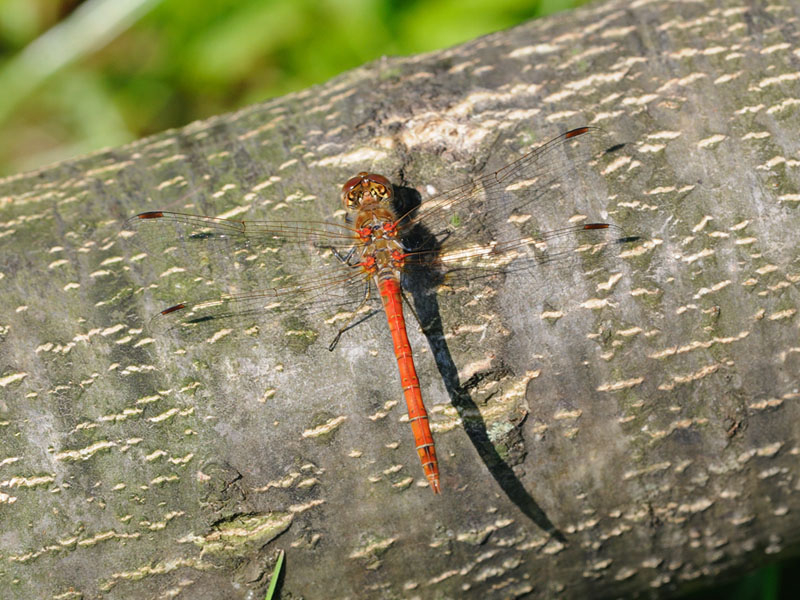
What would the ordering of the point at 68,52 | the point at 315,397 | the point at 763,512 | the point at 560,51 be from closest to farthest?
the point at 315,397
the point at 763,512
the point at 560,51
the point at 68,52

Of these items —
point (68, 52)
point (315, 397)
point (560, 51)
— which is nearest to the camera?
point (315, 397)

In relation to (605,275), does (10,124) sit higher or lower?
higher

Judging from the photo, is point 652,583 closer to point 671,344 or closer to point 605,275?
point 671,344

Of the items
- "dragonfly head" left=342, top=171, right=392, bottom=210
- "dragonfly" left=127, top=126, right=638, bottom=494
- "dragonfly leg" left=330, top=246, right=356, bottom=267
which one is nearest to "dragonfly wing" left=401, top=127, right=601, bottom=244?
"dragonfly" left=127, top=126, right=638, bottom=494

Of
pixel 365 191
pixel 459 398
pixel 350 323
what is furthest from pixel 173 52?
pixel 459 398

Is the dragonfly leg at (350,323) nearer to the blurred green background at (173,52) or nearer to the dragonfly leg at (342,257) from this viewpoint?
the dragonfly leg at (342,257)

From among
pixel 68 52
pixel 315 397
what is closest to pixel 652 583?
pixel 315 397

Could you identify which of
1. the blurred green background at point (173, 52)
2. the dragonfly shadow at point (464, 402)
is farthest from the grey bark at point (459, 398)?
the blurred green background at point (173, 52)

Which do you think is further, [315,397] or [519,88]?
[519,88]
